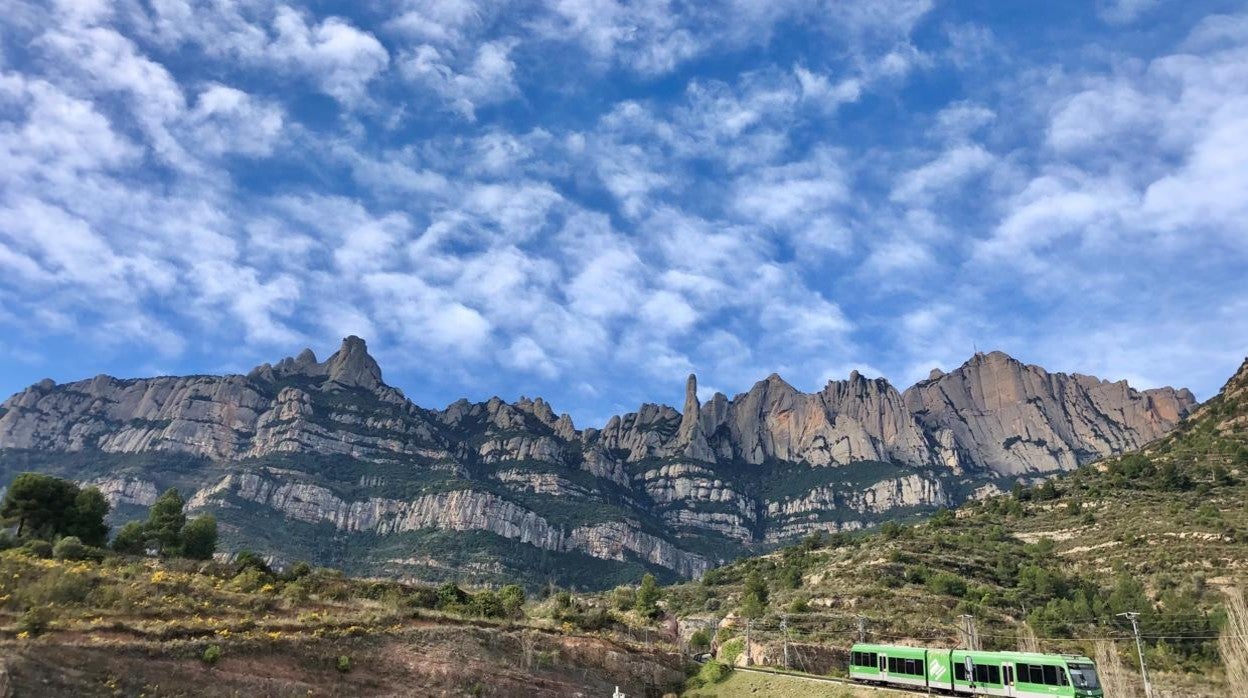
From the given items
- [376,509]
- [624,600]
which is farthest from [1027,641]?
[376,509]

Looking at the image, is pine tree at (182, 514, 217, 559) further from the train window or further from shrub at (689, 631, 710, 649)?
the train window

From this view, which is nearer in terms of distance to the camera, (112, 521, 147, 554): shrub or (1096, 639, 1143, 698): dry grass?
(1096, 639, 1143, 698): dry grass

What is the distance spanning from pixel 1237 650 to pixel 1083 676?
2242cm

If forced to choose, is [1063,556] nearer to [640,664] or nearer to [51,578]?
[640,664]

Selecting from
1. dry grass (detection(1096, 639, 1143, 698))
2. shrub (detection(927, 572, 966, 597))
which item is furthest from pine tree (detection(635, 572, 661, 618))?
dry grass (detection(1096, 639, 1143, 698))

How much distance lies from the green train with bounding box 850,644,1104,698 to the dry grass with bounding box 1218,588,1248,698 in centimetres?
1988

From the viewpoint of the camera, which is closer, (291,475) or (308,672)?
(308,672)

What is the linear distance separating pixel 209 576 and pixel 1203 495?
323 feet

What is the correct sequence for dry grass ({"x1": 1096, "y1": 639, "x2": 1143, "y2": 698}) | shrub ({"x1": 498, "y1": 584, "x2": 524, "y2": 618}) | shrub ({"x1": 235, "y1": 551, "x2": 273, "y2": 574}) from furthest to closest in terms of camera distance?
shrub ({"x1": 498, "y1": 584, "x2": 524, "y2": 618}) < shrub ({"x1": 235, "y1": 551, "x2": 273, "y2": 574}) < dry grass ({"x1": 1096, "y1": 639, "x2": 1143, "y2": 698})

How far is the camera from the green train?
30422 millimetres

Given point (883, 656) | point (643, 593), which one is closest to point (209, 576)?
point (883, 656)

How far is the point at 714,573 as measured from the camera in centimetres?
12169

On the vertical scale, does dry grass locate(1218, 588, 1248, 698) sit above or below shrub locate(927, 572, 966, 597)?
below

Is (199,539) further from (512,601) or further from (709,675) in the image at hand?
(709,675)
